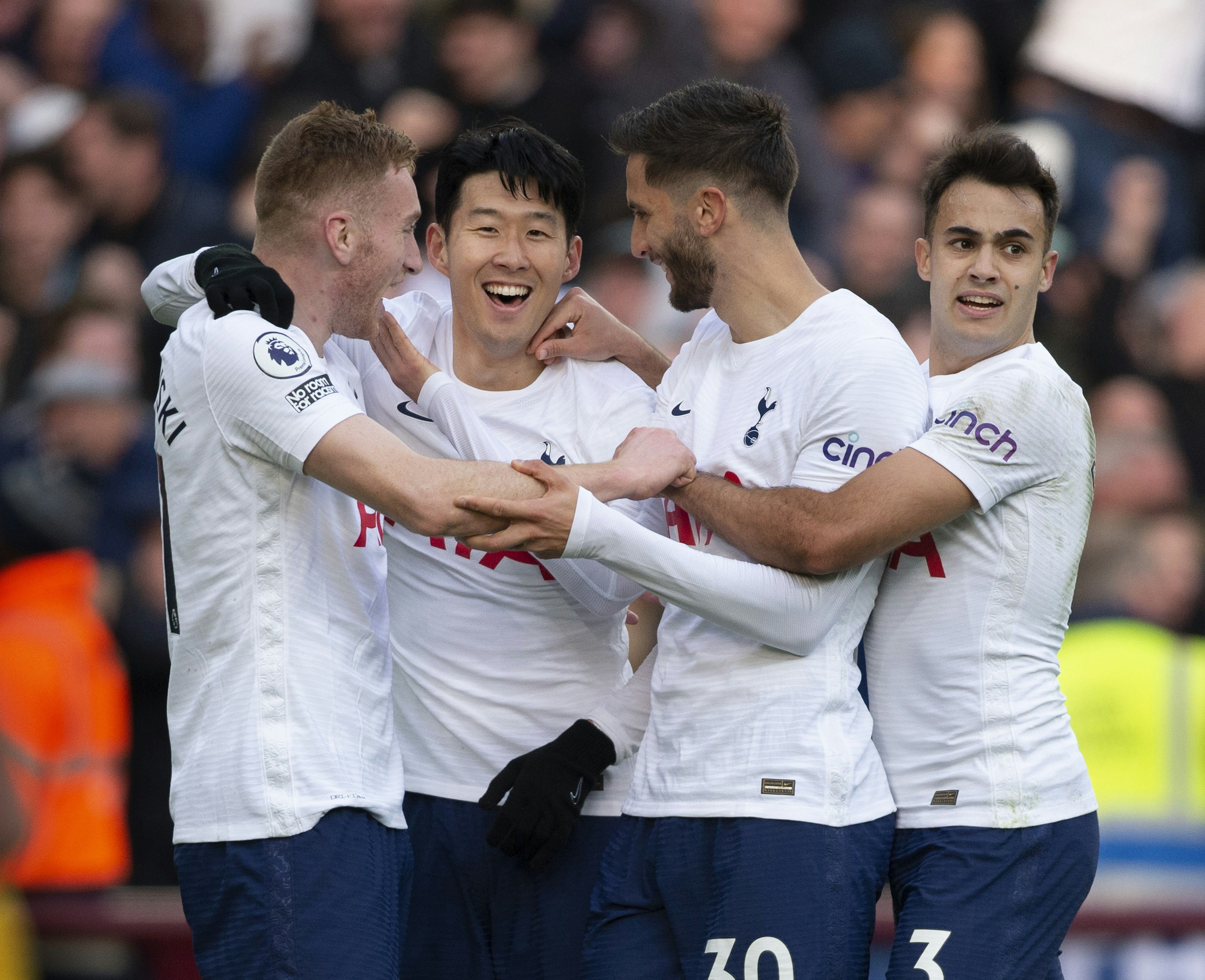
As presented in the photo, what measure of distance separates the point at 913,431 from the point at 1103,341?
5276 mm

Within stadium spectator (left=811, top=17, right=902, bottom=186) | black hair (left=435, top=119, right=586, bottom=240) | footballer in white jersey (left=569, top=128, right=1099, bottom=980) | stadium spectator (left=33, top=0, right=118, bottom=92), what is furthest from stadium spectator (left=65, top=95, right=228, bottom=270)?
footballer in white jersey (left=569, top=128, right=1099, bottom=980)

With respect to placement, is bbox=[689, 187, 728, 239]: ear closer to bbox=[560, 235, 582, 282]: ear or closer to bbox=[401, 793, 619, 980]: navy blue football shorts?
bbox=[560, 235, 582, 282]: ear

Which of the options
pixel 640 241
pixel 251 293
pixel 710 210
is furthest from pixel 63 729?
pixel 710 210

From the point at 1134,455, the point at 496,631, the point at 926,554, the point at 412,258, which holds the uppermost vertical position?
Result: the point at 412,258

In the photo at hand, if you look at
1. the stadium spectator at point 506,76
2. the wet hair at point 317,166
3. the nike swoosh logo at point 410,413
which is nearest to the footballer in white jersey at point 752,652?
the nike swoosh logo at point 410,413

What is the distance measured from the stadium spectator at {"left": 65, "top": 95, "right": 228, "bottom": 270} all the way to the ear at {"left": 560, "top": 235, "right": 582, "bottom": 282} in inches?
150

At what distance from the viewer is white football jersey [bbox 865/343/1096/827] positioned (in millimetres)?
3432

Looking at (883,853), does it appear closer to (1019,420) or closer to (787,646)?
(787,646)

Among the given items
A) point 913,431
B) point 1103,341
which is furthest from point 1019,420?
point 1103,341

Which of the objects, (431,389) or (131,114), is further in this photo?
(131,114)

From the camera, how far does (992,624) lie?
3480 mm

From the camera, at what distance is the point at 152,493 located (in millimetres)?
6809

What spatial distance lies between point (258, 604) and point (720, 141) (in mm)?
1674

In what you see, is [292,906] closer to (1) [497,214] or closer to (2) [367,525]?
(2) [367,525]
